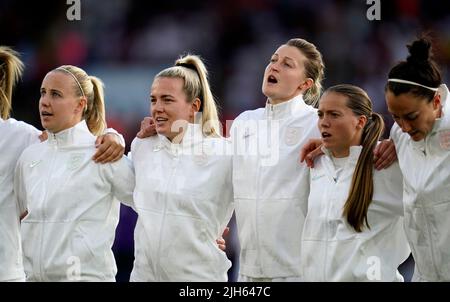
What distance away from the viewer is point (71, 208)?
14.8ft

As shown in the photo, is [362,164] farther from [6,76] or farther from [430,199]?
[6,76]

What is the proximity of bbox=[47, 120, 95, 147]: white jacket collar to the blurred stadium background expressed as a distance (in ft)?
9.49

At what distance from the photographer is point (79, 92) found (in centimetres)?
470

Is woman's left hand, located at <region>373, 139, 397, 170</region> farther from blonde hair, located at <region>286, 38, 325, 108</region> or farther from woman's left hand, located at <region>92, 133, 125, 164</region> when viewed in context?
woman's left hand, located at <region>92, 133, 125, 164</region>

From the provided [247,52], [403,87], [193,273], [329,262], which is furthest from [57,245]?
[247,52]

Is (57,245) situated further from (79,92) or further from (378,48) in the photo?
(378,48)

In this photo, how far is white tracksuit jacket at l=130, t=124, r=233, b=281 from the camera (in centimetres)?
438

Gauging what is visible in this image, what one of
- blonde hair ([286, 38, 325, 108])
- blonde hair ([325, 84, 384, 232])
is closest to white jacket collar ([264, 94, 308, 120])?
blonde hair ([286, 38, 325, 108])

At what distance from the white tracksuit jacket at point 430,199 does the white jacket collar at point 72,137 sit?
5.09 feet

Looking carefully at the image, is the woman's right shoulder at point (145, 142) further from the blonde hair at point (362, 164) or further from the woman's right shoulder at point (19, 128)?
the blonde hair at point (362, 164)

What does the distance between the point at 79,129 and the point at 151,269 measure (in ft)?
2.55

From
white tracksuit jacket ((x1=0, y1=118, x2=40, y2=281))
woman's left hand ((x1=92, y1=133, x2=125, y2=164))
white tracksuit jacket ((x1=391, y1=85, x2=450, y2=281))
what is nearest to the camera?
white tracksuit jacket ((x1=391, y1=85, x2=450, y2=281))

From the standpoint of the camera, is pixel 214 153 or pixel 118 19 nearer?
pixel 214 153

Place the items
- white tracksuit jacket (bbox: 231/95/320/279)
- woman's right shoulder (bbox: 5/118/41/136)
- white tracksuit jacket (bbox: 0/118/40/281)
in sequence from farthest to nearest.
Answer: woman's right shoulder (bbox: 5/118/41/136) → white tracksuit jacket (bbox: 0/118/40/281) → white tracksuit jacket (bbox: 231/95/320/279)
